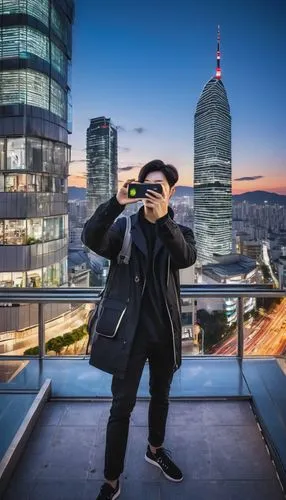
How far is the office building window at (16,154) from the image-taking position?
2038 centimetres

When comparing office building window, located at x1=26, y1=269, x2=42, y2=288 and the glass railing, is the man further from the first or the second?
office building window, located at x1=26, y1=269, x2=42, y2=288

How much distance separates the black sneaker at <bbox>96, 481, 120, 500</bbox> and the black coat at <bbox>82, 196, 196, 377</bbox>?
1.70 feet

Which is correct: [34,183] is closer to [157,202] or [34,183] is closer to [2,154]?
[2,154]

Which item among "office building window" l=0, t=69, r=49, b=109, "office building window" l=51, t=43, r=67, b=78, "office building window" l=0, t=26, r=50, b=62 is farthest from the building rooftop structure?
"office building window" l=51, t=43, r=67, b=78

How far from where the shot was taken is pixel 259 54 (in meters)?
10.9

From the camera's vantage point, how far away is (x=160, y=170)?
1.54 metres

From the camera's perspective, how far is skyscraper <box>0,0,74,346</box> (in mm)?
20078

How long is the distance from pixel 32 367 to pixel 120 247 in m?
1.87

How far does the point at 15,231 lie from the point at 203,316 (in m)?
19.5

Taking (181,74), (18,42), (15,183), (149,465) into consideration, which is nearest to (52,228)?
(15,183)

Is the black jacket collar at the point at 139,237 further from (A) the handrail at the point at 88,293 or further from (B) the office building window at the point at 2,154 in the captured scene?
(B) the office building window at the point at 2,154

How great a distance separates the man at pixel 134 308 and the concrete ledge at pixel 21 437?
1.58 ft

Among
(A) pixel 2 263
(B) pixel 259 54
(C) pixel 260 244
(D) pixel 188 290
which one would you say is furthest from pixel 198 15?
(A) pixel 2 263

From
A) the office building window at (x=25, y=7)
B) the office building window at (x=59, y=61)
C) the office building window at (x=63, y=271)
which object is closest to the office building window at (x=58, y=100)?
the office building window at (x=59, y=61)
